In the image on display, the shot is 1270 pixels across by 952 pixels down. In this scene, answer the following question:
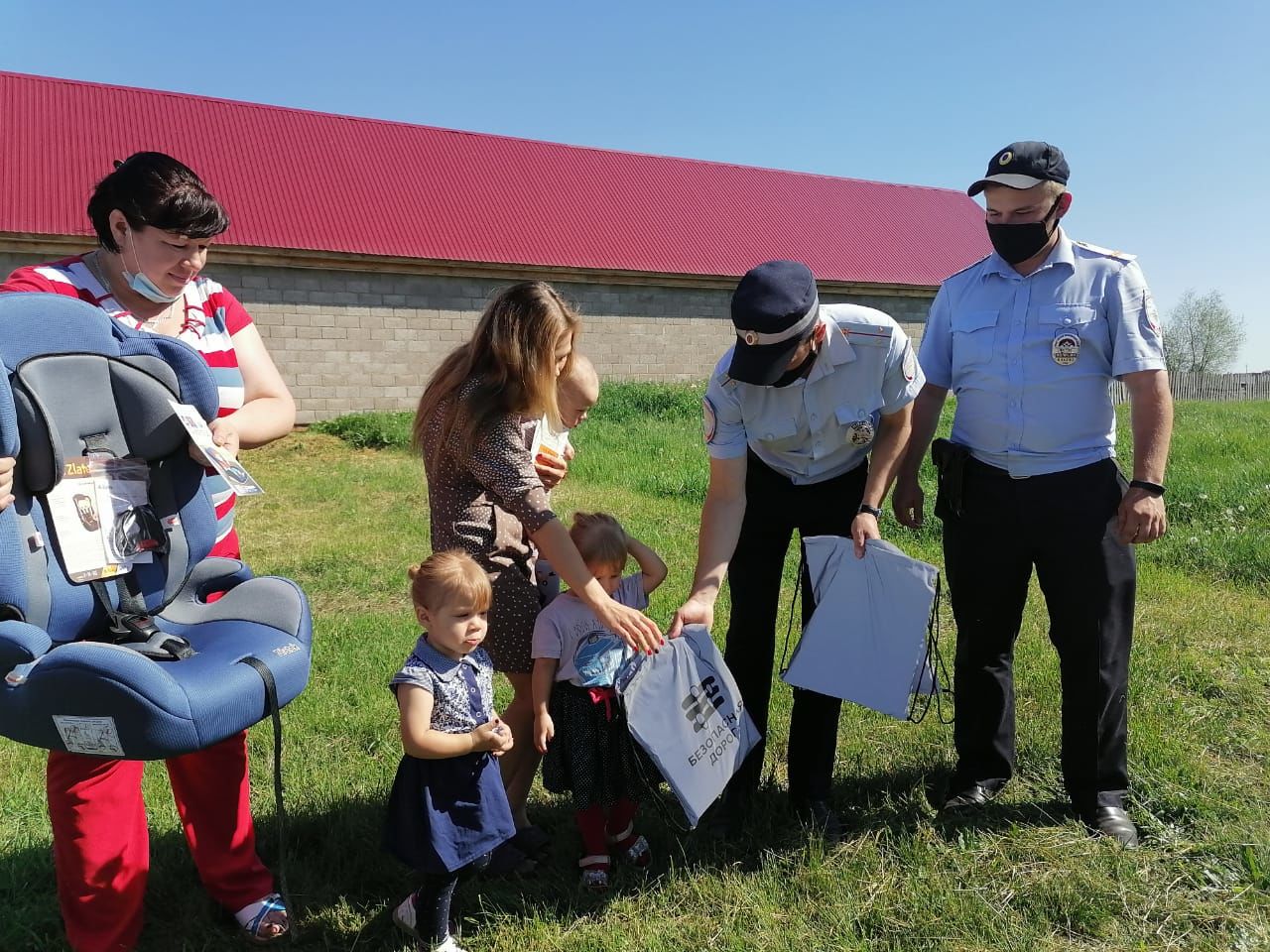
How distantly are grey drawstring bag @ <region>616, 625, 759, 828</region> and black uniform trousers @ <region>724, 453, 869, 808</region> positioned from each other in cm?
41

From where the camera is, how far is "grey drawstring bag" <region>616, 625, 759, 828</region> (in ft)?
9.20

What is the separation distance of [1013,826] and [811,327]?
5.92 ft

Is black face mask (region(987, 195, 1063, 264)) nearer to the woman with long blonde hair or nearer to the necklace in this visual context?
the woman with long blonde hair

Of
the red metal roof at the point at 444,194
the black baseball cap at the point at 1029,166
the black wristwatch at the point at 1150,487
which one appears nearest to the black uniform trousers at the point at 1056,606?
the black wristwatch at the point at 1150,487

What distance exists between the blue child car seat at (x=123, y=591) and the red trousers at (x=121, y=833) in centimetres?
27

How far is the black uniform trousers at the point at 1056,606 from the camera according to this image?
3.20 meters

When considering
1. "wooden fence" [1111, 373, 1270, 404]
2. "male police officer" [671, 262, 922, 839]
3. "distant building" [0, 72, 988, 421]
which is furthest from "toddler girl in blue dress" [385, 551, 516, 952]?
"wooden fence" [1111, 373, 1270, 404]

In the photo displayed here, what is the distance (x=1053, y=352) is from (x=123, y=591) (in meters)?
2.89

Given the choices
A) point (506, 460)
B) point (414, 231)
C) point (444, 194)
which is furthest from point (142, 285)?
point (444, 194)

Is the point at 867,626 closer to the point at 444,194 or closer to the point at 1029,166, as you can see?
the point at 1029,166

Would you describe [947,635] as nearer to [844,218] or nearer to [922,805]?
[922,805]

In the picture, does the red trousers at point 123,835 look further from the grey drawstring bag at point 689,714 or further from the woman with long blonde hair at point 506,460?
the grey drawstring bag at point 689,714

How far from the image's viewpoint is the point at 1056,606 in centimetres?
332

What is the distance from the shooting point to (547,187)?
20.5m
